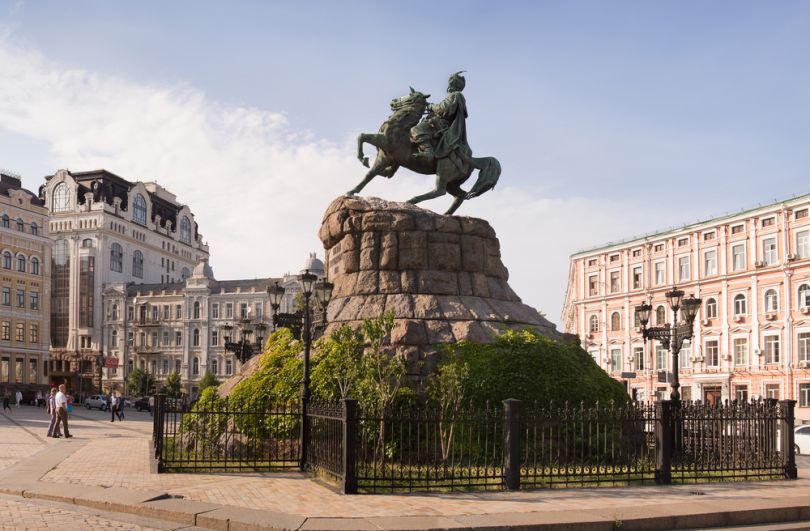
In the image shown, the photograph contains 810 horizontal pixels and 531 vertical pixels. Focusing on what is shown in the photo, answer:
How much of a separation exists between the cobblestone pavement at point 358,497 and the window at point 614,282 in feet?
153

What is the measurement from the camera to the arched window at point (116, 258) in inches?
3295

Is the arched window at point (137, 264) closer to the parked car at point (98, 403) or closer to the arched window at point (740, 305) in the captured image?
the parked car at point (98, 403)

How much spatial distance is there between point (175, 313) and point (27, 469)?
224 ft

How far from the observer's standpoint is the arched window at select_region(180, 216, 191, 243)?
327 ft

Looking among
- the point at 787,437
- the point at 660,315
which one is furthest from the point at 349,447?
the point at 660,315

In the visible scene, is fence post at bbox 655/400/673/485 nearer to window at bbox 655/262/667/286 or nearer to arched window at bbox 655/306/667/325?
arched window at bbox 655/306/667/325

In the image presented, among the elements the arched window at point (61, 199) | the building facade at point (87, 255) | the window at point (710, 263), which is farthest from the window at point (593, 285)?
the arched window at point (61, 199)

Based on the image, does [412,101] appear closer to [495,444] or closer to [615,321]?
[495,444]

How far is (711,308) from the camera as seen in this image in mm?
52406

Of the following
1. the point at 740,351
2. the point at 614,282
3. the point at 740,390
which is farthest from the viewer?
the point at 614,282

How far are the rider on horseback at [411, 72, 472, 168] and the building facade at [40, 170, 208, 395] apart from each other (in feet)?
218

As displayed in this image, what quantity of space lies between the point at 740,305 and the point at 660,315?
6732mm

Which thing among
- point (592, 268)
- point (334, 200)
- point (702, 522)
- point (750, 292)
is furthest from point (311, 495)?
point (592, 268)

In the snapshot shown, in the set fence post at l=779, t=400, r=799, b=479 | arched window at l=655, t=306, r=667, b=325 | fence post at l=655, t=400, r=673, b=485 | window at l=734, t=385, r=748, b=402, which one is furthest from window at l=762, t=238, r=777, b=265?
fence post at l=655, t=400, r=673, b=485
